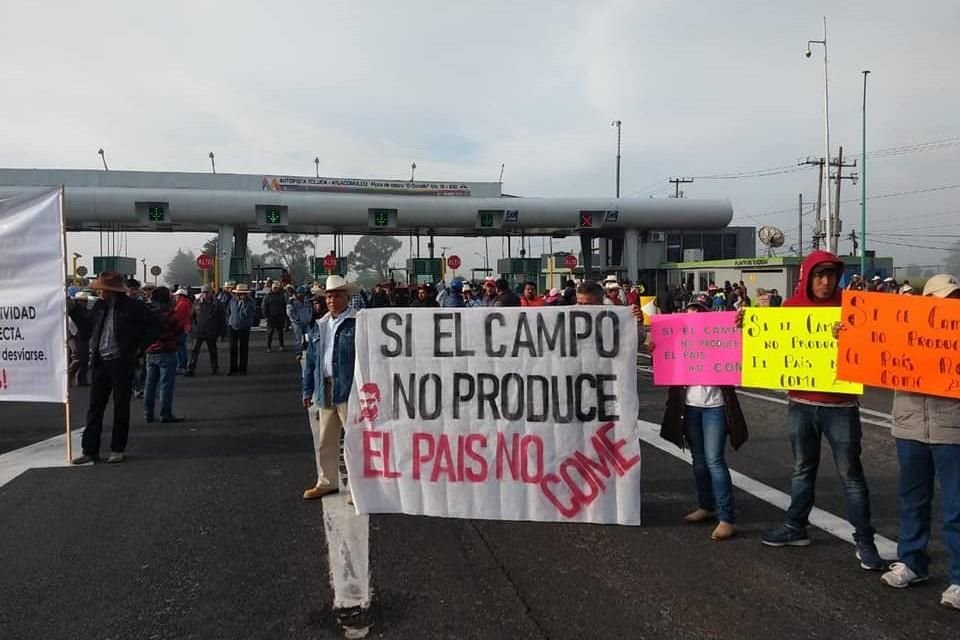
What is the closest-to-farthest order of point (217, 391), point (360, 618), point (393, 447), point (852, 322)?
point (360, 618) → point (852, 322) → point (393, 447) → point (217, 391)

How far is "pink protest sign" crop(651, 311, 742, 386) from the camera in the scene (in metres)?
4.99

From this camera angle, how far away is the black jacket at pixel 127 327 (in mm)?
7379

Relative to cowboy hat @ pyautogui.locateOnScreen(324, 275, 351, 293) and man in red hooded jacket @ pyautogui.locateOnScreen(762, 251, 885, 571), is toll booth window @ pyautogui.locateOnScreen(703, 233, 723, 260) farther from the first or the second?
man in red hooded jacket @ pyautogui.locateOnScreen(762, 251, 885, 571)

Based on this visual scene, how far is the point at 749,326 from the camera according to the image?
4.98 m

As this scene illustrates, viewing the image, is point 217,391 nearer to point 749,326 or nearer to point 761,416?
point 761,416

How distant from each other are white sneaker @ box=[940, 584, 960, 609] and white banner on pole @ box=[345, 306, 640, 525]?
5.54ft

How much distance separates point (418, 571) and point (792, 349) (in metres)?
2.78

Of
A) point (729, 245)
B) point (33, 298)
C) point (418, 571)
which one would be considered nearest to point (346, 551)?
point (418, 571)

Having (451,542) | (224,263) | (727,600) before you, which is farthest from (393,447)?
(224,263)

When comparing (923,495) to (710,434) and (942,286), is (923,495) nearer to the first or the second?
(942,286)

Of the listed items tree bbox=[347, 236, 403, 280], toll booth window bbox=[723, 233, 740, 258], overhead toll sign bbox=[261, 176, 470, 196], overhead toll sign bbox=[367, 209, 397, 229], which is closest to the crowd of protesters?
overhead toll sign bbox=[367, 209, 397, 229]

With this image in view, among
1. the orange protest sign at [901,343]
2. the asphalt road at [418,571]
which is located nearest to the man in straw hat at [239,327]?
the asphalt road at [418,571]

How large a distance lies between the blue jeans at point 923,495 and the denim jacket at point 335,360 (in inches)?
150

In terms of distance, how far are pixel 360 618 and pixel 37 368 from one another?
5185 mm
